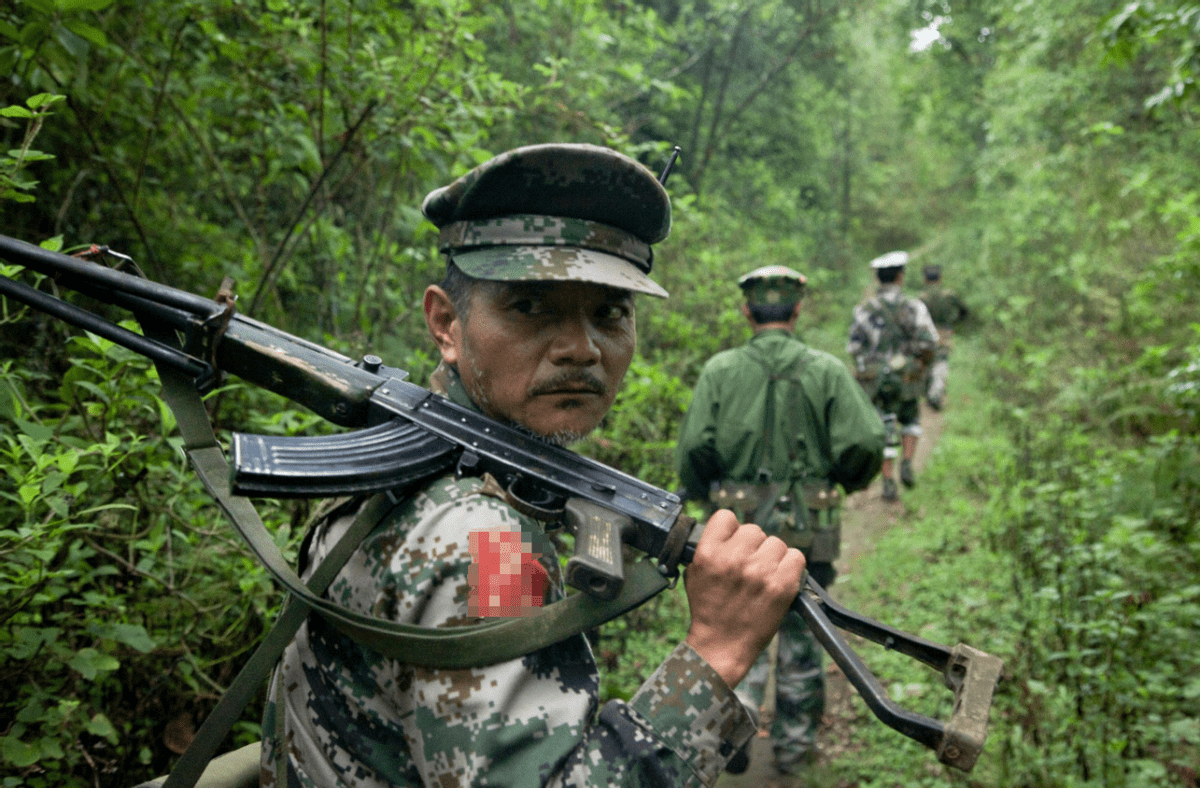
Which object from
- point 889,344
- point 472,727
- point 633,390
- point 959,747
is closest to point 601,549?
point 472,727

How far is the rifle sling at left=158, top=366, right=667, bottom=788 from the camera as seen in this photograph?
3.61 ft

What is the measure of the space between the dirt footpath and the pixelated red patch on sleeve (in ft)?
10.1

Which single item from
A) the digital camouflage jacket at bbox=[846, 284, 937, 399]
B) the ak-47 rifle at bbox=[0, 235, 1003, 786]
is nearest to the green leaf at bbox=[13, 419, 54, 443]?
the ak-47 rifle at bbox=[0, 235, 1003, 786]

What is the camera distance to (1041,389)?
848cm

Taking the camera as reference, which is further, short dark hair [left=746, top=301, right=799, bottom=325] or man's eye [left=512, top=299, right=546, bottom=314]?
short dark hair [left=746, top=301, right=799, bottom=325]

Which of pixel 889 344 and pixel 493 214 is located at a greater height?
pixel 889 344

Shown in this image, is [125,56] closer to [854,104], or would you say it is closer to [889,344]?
[889,344]

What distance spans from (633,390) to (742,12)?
7.61m

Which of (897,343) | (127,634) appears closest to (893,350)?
(897,343)

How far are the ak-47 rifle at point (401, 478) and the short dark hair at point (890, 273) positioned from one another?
6.75 meters

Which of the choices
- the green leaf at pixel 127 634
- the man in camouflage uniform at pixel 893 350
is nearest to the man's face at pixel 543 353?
the green leaf at pixel 127 634

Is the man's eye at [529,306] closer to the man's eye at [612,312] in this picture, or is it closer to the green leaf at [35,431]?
the man's eye at [612,312]

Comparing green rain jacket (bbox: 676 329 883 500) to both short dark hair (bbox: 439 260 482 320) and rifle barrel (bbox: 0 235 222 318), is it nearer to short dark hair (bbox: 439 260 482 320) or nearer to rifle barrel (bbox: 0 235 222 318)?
short dark hair (bbox: 439 260 482 320)

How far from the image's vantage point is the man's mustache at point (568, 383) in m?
1.46
